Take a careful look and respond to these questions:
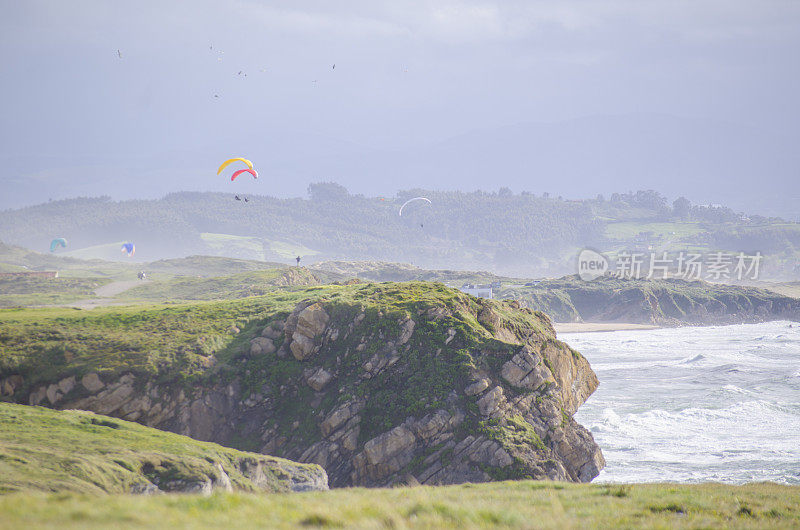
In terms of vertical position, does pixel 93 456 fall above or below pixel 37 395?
above

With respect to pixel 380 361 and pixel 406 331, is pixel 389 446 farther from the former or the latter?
pixel 406 331

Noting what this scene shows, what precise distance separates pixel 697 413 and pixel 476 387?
2464 centimetres

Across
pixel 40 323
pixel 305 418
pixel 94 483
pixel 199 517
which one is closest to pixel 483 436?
pixel 305 418

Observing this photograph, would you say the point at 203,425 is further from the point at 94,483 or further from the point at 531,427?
the point at 531,427

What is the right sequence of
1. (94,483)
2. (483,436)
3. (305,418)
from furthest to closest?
(305,418), (483,436), (94,483)

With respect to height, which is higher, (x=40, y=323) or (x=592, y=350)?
(x=40, y=323)

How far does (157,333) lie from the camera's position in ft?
116

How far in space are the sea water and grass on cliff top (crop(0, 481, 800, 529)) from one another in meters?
15.7

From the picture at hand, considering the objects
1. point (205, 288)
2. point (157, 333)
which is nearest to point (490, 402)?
point (157, 333)

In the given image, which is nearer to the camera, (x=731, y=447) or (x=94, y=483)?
(x=94, y=483)

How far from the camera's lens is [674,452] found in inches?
1458

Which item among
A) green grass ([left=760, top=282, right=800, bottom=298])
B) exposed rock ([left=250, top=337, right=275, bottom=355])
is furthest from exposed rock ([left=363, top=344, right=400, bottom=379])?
green grass ([left=760, top=282, right=800, bottom=298])

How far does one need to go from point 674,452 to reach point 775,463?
4905mm

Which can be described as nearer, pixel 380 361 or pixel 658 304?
pixel 380 361
